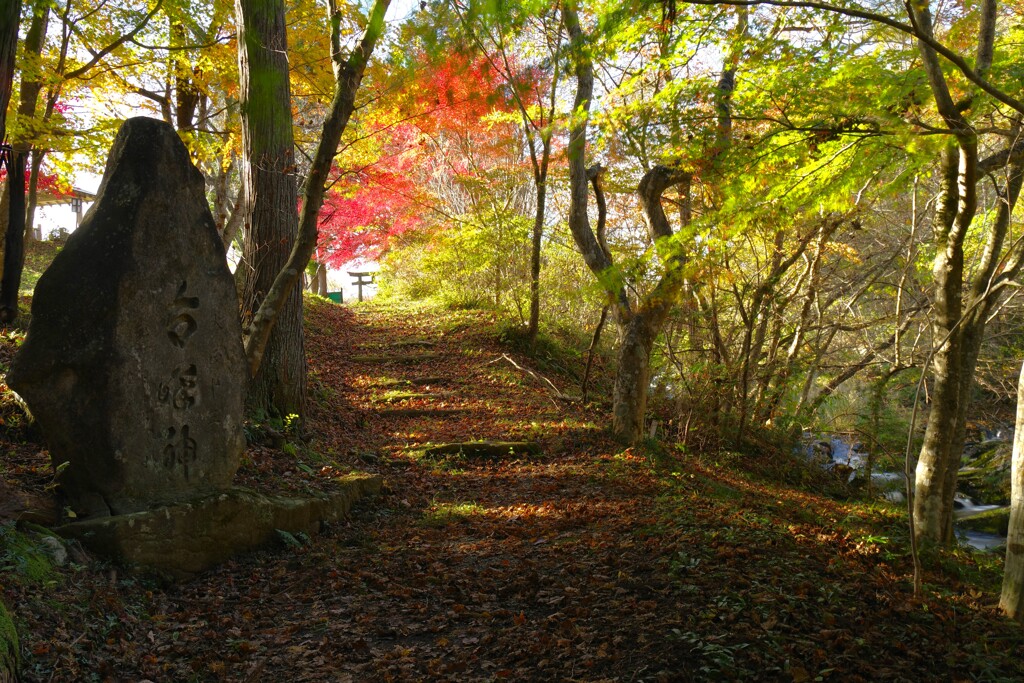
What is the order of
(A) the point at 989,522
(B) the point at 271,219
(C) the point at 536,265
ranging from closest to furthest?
(B) the point at 271,219
(A) the point at 989,522
(C) the point at 536,265

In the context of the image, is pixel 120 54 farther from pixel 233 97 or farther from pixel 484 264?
pixel 484 264

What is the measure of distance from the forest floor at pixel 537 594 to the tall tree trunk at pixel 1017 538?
187 mm

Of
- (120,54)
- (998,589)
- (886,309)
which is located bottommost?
(998,589)

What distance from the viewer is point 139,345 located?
4.74 meters

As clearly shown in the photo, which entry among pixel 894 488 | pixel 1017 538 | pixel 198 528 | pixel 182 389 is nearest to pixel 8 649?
pixel 198 528

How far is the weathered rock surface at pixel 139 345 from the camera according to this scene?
454cm

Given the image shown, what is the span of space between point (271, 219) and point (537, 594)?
208 inches

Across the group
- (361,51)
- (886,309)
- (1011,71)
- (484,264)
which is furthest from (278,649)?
(886,309)

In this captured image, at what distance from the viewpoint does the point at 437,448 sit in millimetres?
8633

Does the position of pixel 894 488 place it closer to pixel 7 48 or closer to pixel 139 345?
pixel 139 345

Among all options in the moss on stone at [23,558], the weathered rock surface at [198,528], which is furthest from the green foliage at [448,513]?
the moss on stone at [23,558]

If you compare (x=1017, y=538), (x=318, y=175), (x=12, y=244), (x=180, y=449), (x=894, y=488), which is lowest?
(x=894, y=488)

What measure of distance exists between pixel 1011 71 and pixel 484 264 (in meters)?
9.75

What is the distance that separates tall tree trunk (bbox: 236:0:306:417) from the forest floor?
692 millimetres
